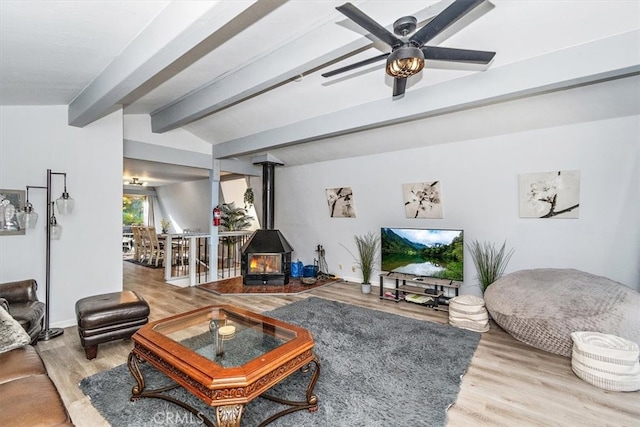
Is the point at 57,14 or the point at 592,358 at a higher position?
the point at 57,14

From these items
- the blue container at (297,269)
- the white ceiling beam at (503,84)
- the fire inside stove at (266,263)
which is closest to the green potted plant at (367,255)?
the blue container at (297,269)

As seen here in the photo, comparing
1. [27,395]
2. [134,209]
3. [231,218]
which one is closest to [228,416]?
[27,395]

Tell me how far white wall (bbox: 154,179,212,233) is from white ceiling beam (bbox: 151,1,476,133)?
→ 4785 mm

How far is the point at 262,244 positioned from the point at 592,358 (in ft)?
15.5

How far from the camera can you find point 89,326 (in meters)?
2.69

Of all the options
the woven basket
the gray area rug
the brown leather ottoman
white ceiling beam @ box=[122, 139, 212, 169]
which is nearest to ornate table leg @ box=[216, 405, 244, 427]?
the gray area rug

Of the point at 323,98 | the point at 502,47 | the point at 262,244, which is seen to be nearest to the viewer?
the point at 502,47

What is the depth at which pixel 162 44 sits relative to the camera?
6.18ft

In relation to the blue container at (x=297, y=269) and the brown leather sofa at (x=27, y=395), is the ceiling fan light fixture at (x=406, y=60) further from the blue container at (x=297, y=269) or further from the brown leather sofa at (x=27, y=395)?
the blue container at (x=297, y=269)

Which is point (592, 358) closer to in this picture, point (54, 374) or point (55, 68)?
point (54, 374)

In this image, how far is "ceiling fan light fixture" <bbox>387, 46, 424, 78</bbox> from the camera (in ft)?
6.33

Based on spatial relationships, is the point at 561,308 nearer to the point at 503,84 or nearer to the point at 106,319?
the point at 503,84

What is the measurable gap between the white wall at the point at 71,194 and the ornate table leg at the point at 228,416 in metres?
3.30

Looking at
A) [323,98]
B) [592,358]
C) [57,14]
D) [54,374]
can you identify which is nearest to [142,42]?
[57,14]
